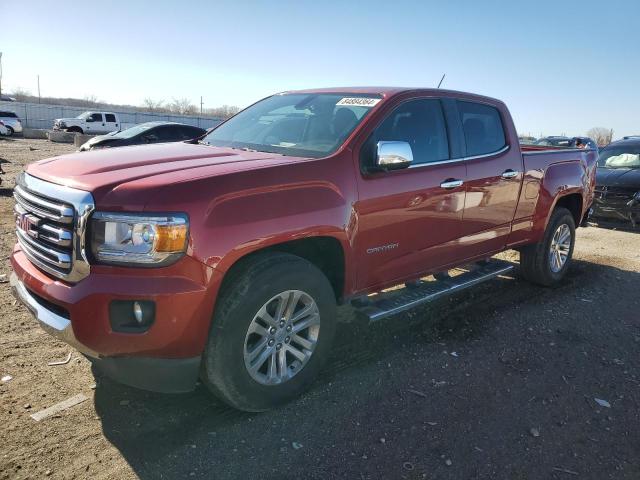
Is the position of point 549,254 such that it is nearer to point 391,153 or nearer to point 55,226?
point 391,153

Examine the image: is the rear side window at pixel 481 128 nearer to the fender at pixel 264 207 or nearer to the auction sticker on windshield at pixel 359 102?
the auction sticker on windshield at pixel 359 102

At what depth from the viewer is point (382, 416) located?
10.4 ft

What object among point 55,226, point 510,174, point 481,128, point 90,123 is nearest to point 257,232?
point 55,226

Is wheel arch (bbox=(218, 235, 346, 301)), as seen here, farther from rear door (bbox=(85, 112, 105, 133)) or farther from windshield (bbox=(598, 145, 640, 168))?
rear door (bbox=(85, 112, 105, 133))

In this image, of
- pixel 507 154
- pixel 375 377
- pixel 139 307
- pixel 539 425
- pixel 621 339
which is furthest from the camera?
pixel 507 154

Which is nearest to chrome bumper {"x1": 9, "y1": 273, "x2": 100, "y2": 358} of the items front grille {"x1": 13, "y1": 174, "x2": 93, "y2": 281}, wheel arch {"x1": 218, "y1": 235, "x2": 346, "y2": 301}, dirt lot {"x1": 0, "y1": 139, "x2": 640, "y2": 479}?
front grille {"x1": 13, "y1": 174, "x2": 93, "y2": 281}

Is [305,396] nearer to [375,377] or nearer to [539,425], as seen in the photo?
[375,377]

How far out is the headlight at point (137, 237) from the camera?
2.50 metres

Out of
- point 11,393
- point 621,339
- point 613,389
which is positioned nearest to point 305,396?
point 11,393

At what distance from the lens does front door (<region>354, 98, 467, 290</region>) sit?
3.50 meters

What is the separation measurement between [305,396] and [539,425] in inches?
58.5

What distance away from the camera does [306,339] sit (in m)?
3.30

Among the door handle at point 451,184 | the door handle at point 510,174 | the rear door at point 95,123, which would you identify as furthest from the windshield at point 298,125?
the rear door at point 95,123

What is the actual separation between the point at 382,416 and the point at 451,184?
1.93m
